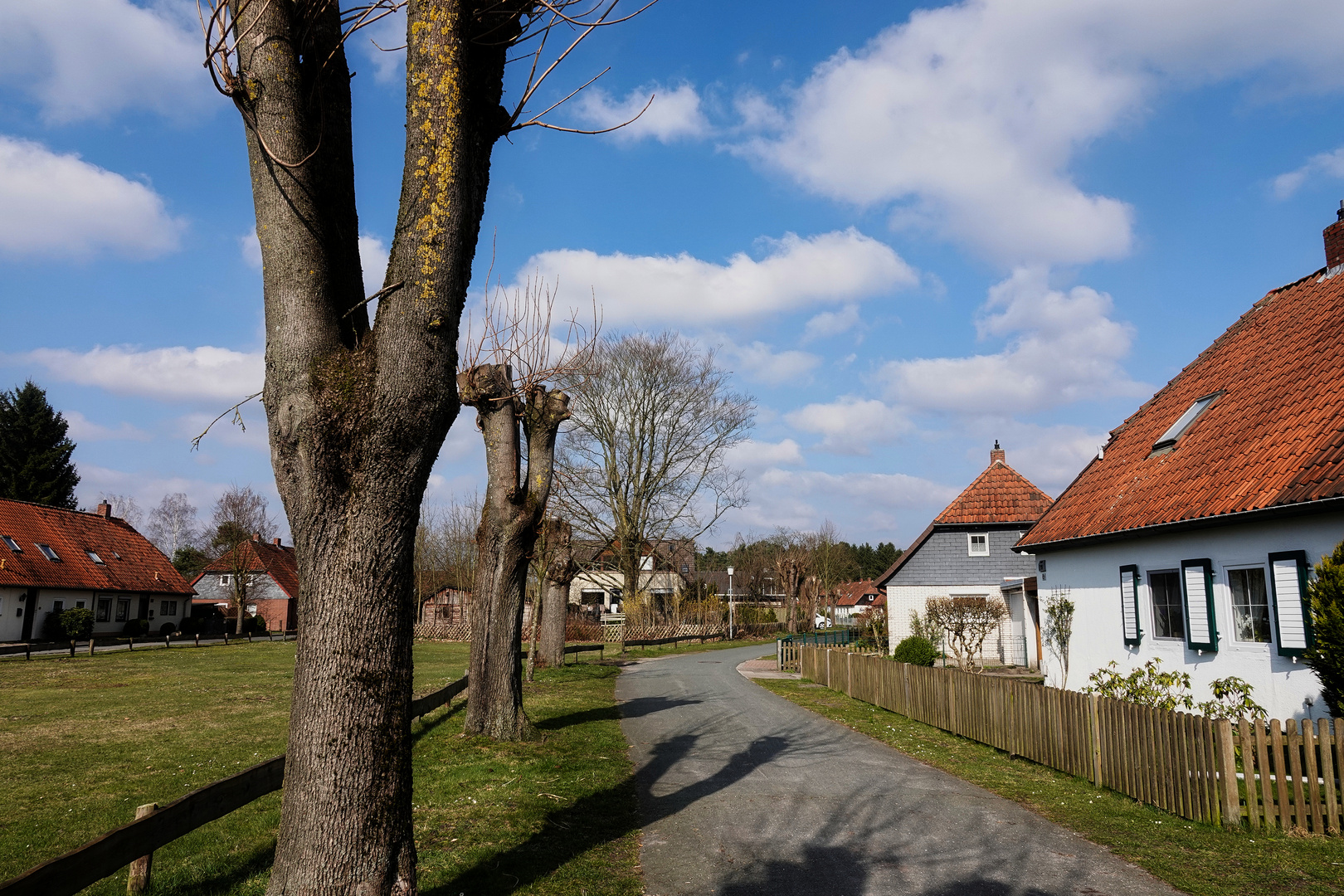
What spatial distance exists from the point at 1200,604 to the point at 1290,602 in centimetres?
191

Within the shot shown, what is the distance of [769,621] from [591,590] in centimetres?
2288

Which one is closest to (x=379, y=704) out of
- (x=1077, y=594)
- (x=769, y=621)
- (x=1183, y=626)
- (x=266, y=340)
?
(x=266, y=340)

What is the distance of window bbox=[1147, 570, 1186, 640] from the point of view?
13516 millimetres

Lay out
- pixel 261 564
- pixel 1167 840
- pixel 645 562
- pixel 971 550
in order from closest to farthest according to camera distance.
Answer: pixel 1167 840, pixel 971 550, pixel 645 562, pixel 261 564

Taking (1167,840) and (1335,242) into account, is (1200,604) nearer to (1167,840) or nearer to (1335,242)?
(1167,840)

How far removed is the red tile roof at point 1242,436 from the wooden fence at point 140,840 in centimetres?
1167

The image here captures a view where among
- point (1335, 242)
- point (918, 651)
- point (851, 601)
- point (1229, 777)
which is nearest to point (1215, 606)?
point (1229, 777)

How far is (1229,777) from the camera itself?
24.8 ft

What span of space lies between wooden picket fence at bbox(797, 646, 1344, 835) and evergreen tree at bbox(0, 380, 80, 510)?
5711 centimetres

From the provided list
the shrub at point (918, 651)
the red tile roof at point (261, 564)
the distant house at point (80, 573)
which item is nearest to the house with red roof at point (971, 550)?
the shrub at point (918, 651)

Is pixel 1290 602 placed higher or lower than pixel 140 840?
higher

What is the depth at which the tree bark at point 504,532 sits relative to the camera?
11805mm

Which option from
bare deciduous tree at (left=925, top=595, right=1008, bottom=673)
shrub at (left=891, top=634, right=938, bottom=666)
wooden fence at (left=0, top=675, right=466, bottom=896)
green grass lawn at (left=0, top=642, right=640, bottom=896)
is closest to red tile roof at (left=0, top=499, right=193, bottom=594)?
green grass lawn at (left=0, top=642, right=640, bottom=896)

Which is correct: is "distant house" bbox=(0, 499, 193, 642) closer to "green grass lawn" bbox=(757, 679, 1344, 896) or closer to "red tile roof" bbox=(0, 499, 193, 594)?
"red tile roof" bbox=(0, 499, 193, 594)
